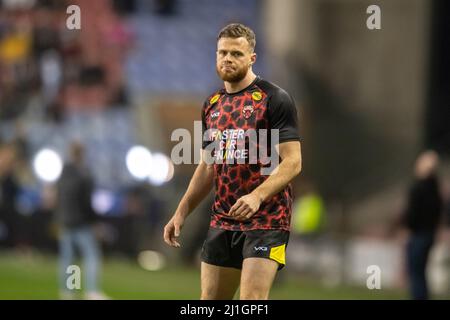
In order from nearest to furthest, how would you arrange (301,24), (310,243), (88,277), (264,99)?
(264,99) < (88,277) < (310,243) < (301,24)

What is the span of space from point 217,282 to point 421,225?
648cm

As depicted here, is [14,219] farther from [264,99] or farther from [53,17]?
[264,99]

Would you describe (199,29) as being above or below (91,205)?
above

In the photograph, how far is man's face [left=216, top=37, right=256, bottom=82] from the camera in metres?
7.73

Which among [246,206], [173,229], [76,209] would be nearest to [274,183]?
A: [246,206]

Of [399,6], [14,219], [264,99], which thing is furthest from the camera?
[399,6]

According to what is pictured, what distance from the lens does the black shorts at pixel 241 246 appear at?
25.3ft

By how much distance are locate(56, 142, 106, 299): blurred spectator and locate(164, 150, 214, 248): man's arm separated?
7311mm

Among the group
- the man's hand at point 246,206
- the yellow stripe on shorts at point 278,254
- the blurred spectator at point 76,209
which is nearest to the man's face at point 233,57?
the man's hand at point 246,206

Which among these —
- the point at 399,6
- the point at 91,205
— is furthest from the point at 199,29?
the point at 91,205

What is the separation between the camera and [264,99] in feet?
25.7

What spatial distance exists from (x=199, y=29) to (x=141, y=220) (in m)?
8.60

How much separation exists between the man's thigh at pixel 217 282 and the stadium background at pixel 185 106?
1413cm

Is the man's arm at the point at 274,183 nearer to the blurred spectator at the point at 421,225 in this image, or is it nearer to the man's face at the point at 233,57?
the man's face at the point at 233,57
